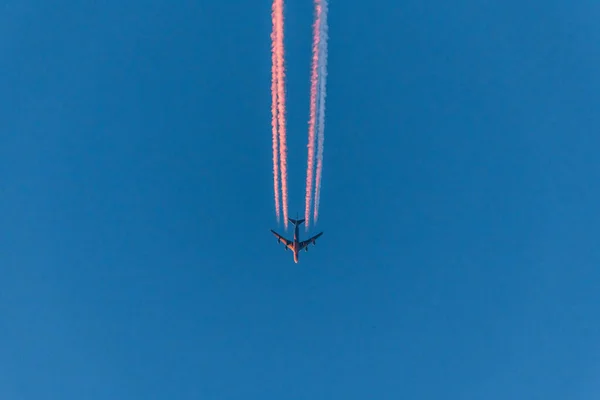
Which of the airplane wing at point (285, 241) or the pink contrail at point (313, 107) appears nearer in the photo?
the pink contrail at point (313, 107)

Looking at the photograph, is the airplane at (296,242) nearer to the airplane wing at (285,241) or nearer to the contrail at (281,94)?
the airplane wing at (285,241)

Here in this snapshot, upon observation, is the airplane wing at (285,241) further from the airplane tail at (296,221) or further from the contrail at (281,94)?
the contrail at (281,94)

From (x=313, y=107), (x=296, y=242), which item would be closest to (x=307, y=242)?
(x=296, y=242)

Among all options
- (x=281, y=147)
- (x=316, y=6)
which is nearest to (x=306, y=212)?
(x=281, y=147)

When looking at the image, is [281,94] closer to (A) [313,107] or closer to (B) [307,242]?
(A) [313,107]

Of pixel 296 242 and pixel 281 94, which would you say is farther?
pixel 296 242

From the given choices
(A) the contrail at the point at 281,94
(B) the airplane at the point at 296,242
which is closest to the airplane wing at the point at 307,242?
(B) the airplane at the point at 296,242

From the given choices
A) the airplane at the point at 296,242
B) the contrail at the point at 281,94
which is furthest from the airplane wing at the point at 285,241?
the contrail at the point at 281,94

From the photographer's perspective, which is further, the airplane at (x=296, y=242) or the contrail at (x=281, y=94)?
the airplane at (x=296, y=242)

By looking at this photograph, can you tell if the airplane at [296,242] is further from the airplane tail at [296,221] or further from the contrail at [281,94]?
the contrail at [281,94]

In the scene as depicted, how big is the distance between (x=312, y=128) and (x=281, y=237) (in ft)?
41.1

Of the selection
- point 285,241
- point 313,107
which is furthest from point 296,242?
point 313,107

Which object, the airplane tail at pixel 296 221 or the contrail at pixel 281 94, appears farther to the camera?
Answer: the airplane tail at pixel 296 221

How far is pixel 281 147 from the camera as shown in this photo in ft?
94.2
